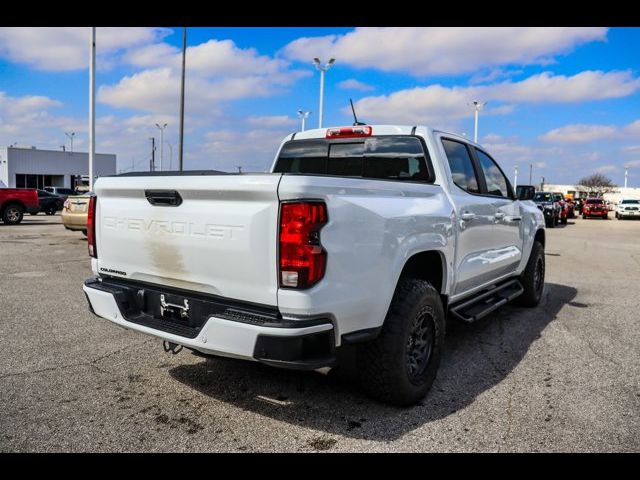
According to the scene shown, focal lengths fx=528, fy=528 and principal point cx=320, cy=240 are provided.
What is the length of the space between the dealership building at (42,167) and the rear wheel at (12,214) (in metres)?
29.4

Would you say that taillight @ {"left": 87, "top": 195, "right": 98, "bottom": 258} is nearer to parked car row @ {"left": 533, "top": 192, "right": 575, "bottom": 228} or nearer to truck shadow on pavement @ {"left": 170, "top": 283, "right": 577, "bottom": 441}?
truck shadow on pavement @ {"left": 170, "top": 283, "right": 577, "bottom": 441}

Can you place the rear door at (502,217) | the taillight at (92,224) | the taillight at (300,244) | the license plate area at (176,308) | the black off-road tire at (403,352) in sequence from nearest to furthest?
the taillight at (300,244) → the license plate area at (176,308) → the black off-road tire at (403,352) → the taillight at (92,224) → the rear door at (502,217)

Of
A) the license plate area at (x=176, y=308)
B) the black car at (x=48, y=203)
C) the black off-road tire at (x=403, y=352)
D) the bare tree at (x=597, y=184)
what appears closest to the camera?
the license plate area at (x=176, y=308)

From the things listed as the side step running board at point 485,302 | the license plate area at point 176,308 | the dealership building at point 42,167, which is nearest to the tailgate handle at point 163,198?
the license plate area at point 176,308

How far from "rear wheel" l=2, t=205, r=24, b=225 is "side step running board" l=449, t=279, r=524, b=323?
18490 mm

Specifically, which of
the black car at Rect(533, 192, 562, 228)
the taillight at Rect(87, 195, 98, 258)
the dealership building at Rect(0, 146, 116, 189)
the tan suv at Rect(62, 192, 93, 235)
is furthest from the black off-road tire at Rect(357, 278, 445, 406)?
the dealership building at Rect(0, 146, 116, 189)

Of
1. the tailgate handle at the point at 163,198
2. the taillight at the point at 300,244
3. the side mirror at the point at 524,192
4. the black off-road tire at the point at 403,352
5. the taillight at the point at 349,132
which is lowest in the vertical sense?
the black off-road tire at the point at 403,352

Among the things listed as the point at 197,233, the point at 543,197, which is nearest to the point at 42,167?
the point at 543,197

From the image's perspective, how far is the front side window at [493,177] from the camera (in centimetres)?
535

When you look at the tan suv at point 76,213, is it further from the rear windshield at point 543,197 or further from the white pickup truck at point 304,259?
the rear windshield at point 543,197

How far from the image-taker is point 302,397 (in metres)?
3.72

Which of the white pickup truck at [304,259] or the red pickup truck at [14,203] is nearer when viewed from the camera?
the white pickup truck at [304,259]

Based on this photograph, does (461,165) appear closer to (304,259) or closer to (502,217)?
(502,217)

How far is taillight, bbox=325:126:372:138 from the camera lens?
462 cm
